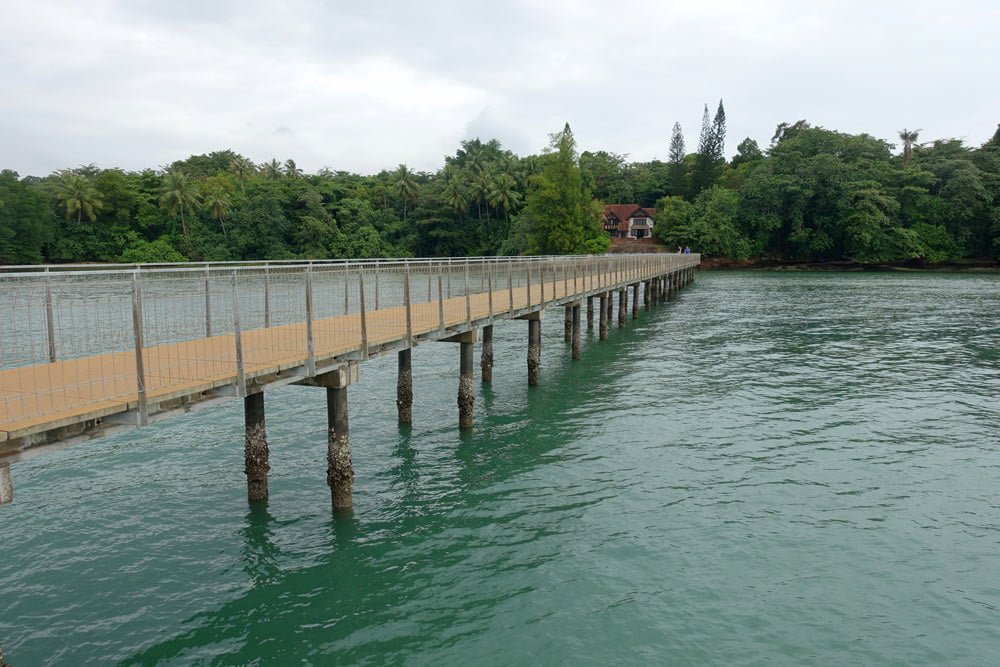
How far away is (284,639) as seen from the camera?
841cm

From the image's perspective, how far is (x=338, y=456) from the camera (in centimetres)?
1186

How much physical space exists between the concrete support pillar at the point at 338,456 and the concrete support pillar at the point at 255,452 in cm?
129

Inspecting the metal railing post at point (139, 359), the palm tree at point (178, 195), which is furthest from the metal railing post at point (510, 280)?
the palm tree at point (178, 195)

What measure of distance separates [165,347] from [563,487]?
7.55 m

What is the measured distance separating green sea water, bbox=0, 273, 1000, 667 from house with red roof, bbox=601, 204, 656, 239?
8063 cm

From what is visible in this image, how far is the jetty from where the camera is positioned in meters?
7.70

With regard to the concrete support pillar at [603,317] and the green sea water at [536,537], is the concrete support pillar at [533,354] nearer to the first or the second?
the green sea water at [536,537]

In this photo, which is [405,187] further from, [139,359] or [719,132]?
[139,359]

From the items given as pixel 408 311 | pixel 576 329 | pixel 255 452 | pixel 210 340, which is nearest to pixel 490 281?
pixel 408 311

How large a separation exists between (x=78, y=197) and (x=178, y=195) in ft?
33.2

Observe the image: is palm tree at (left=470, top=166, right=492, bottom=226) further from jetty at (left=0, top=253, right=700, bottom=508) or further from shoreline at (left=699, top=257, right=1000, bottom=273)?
jetty at (left=0, top=253, right=700, bottom=508)

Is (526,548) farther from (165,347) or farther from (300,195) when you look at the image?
(300,195)

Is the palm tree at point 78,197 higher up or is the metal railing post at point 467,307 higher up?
the palm tree at point 78,197

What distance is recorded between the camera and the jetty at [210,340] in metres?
7.70
